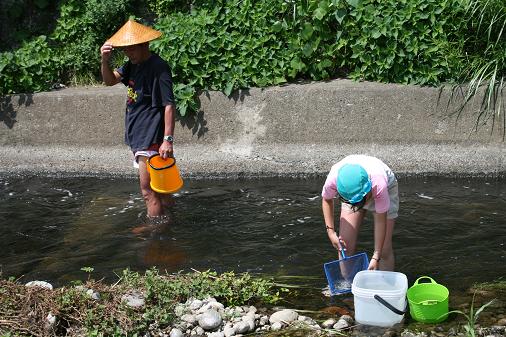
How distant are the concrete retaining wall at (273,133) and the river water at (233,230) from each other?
23 centimetres

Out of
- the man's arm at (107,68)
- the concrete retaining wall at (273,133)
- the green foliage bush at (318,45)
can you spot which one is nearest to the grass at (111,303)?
the man's arm at (107,68)

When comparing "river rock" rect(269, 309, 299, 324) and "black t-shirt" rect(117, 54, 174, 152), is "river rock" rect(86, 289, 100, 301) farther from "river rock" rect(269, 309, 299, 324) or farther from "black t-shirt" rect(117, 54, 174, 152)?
"black t-shirt" rect(117, 54, 174, 152)

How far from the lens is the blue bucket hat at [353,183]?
4.98 metres

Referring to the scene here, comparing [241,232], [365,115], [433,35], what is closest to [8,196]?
[241,232]

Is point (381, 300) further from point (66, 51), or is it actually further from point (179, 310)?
point (66, 51)

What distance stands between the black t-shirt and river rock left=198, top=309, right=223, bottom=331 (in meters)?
2.20

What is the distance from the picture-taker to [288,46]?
28.9 ft

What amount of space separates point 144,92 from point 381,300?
9.60ft

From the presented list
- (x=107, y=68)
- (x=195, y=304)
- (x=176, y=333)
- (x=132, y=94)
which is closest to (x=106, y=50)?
(x=107, y=68)

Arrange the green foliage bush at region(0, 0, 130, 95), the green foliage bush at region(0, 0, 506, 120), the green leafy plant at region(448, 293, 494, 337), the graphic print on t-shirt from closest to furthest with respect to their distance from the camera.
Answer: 1. the green leafy plant at region(448, 293, 494, 337)
2. the graphic print on t-shirt
3. the green foliage bush at region(0, 0, 506, 120)
4. the green foliage bush at region(0, 0, 130, 95)

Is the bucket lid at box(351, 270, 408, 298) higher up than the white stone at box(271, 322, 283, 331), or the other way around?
the bucket lid at box(351, 270, 408, 298)

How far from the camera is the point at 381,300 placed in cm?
478

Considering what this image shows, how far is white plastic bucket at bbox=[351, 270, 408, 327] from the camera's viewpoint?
4793mm

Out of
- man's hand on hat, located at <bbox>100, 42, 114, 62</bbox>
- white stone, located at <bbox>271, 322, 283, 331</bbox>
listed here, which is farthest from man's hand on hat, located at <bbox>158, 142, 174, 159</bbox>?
white stone, located at <bbox>271, 322, 283, 331</bbox>
